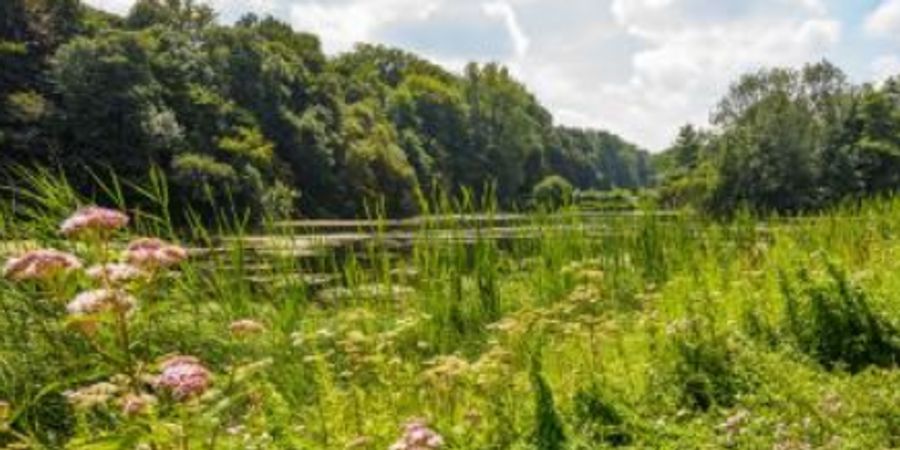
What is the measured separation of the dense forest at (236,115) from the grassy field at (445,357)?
5.71 meters

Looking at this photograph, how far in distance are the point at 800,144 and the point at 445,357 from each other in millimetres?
59165

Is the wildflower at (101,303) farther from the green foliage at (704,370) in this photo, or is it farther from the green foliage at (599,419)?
the green foliage at (704,370)

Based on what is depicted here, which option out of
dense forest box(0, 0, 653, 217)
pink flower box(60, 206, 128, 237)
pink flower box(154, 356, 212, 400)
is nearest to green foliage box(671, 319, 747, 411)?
pink flower box(154, 356, 212, 400)

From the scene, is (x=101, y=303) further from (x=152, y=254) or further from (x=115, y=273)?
(x=152, y=254)

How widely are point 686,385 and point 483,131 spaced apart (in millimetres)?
92616

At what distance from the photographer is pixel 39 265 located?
2.79 m

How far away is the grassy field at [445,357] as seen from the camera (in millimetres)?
3635

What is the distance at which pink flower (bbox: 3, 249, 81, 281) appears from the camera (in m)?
2.76

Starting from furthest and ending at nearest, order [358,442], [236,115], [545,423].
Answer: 1. [236,115]
2. [545,423]
3. [358,442]

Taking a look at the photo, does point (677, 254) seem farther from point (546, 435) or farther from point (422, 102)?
point (422, 102)

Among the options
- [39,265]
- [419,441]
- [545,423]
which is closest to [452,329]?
[545,423]

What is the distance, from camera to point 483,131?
97062mm

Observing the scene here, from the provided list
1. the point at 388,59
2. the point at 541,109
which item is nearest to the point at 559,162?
the point at 541,109

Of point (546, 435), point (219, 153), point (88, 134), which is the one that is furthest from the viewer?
point (219, 153)
